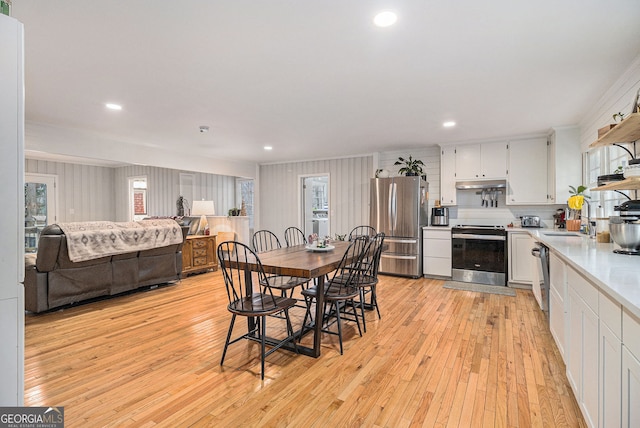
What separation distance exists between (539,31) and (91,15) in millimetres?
2775

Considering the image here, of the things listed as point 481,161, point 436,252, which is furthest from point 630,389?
point 481,161

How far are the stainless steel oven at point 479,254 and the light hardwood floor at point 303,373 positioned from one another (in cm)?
123

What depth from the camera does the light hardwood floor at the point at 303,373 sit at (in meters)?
1.96

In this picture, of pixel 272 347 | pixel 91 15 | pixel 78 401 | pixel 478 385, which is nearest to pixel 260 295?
pixel 272 347

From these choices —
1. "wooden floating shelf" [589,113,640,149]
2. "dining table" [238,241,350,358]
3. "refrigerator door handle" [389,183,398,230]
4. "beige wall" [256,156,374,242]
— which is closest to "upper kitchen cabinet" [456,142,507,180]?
"refrigerator door handle" [389,183,398,230]

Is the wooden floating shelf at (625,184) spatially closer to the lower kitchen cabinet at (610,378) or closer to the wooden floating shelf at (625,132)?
the wooden floating shelf at (625,132)

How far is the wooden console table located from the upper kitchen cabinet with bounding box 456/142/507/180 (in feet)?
15.2

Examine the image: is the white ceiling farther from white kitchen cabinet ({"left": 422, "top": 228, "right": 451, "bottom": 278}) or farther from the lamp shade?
the lamp shade

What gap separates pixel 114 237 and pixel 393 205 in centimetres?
424

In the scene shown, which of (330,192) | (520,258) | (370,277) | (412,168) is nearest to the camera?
(370,277)

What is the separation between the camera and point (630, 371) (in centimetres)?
115

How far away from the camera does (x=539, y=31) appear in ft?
6.88

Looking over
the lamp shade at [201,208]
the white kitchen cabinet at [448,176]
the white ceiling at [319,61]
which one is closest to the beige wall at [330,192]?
the white kitchen cabinet at [448,176]

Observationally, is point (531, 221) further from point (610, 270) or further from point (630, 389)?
point (630, 389)
